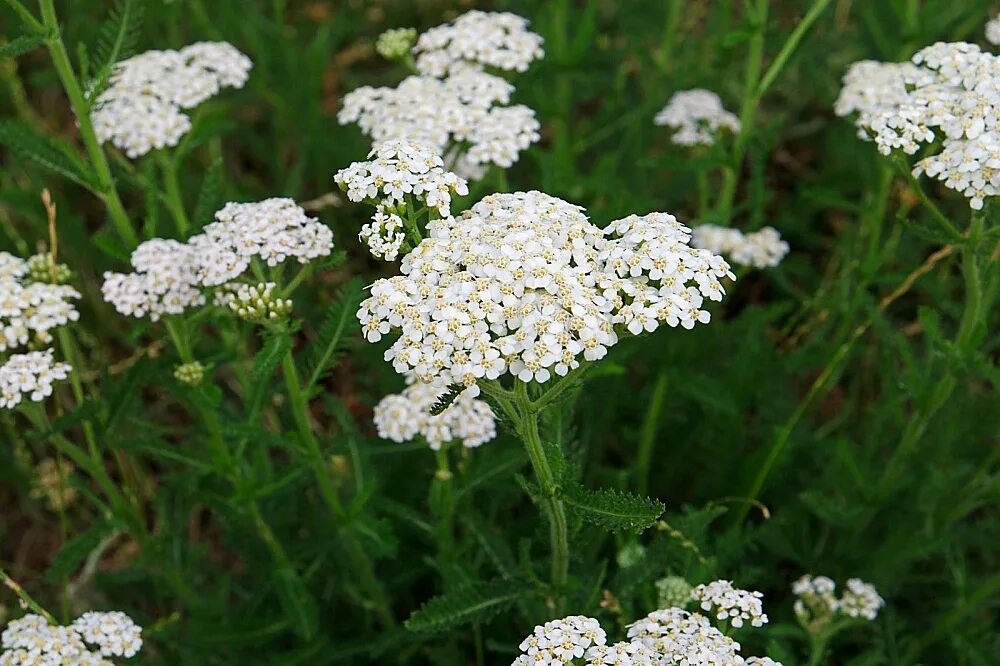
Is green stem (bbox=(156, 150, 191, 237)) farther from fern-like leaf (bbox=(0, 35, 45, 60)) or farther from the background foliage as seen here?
fern-like leaf (bbox=(0, 35, 45, 60))

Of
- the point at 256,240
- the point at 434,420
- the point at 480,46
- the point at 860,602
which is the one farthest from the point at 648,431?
the point at 256,240

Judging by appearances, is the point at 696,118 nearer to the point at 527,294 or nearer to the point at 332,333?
the point at 332,333

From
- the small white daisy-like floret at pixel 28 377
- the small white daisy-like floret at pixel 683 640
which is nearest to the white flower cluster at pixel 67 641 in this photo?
the small white daisy-like floret at pixel 28 377

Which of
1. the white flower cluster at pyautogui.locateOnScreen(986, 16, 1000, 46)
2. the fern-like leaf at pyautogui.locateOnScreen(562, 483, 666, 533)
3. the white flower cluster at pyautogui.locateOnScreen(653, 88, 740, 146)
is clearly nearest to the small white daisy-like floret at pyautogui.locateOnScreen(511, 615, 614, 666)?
the fern-like leaf at pyautogui.locateOnScreen(562, 483, 666, 533)

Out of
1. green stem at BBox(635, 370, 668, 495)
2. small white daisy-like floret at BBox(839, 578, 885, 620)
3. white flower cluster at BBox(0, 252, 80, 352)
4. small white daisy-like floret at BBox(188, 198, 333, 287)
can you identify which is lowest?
green stem at BBox(635, 370, 668, 495)

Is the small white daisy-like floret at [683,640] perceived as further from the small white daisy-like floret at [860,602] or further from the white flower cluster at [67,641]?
the white flower cluster at [67,641]
